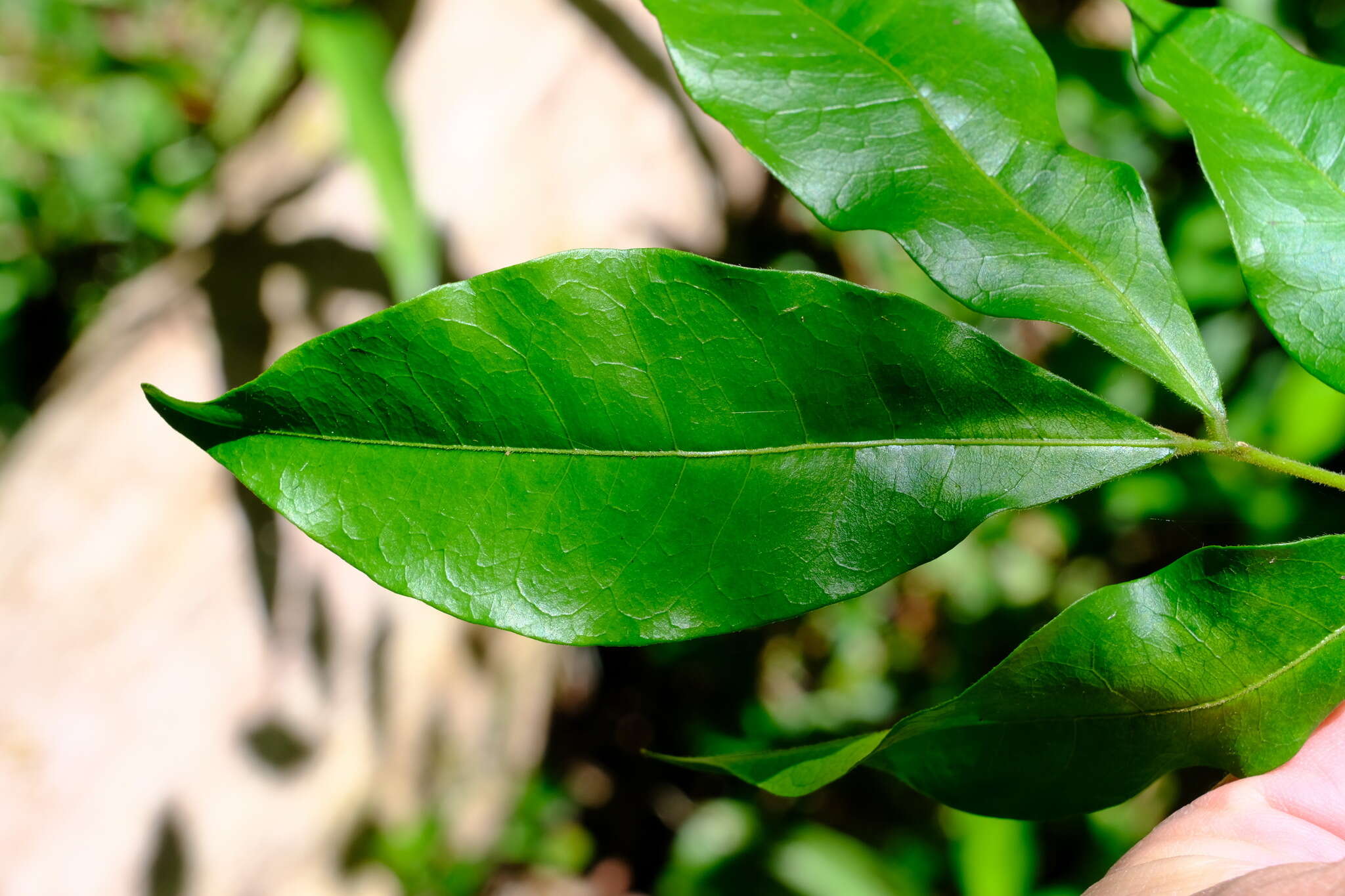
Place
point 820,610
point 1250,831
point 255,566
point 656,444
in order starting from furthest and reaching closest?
point 820,610 < point 255,566 < point 1250,831 < point 656,444

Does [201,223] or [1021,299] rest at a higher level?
[1021,299]

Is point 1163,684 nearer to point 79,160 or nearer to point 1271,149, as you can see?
point 1271,149

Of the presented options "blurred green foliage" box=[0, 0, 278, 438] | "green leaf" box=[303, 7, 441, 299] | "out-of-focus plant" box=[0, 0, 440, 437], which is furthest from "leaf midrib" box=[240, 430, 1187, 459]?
"blurred green foliage" box=[0, 0, 278, 438]

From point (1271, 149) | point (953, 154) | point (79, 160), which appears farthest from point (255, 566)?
point (79, 160)

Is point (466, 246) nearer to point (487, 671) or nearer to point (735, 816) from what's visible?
point (487, 671)

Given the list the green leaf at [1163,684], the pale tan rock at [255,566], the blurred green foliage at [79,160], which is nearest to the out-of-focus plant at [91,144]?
the blurred green foliage at [79,160]

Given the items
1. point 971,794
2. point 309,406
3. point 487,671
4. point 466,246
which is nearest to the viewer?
point 309,406

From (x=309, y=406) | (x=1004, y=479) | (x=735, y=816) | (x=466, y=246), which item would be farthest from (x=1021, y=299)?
(x=735, y=816)
